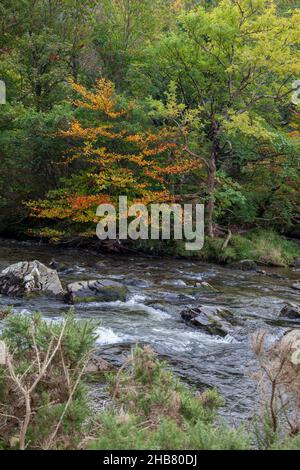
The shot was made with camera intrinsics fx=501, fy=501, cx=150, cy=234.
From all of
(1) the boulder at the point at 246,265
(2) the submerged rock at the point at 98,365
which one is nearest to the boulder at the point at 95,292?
(2) the submerged rock at the point at 98,365

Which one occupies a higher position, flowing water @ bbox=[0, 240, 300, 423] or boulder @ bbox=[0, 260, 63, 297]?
boulder @ bbox=[0, 260, 63, 297]

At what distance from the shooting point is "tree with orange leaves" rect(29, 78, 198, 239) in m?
16.4

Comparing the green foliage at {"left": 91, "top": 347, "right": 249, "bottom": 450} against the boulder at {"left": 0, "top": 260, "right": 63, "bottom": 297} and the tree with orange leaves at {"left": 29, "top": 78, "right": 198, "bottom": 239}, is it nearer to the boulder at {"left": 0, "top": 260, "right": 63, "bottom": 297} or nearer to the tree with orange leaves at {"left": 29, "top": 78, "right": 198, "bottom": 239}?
the boulder at {"left": 0, "top": 260, "right": 63, "bottom": 297}

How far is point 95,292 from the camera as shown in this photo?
1075 cm

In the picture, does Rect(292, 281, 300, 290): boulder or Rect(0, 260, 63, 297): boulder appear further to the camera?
Rect(292, 281, 300, 290): boulder

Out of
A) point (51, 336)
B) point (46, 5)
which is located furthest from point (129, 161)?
point (51, 336)

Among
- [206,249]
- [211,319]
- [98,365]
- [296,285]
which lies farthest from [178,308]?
[206,249]

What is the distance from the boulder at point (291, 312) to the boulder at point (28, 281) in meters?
4.70

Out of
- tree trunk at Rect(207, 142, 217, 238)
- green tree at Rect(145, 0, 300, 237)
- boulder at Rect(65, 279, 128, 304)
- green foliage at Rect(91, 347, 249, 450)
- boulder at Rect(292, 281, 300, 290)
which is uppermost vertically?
green tree at Rect(145, 0, 300, 237)

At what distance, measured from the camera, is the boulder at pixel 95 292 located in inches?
411

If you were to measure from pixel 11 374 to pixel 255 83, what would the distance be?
52.4 feet

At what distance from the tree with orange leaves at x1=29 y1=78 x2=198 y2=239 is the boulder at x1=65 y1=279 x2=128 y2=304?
5.76m

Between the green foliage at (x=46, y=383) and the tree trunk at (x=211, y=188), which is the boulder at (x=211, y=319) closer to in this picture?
the green foliage at (x=46, y=383)

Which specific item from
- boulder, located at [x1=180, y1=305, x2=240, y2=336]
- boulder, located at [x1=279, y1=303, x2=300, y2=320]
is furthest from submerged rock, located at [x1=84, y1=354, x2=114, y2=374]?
boulder, located at [x1=279, y1=303, x2=300, y2=320]
